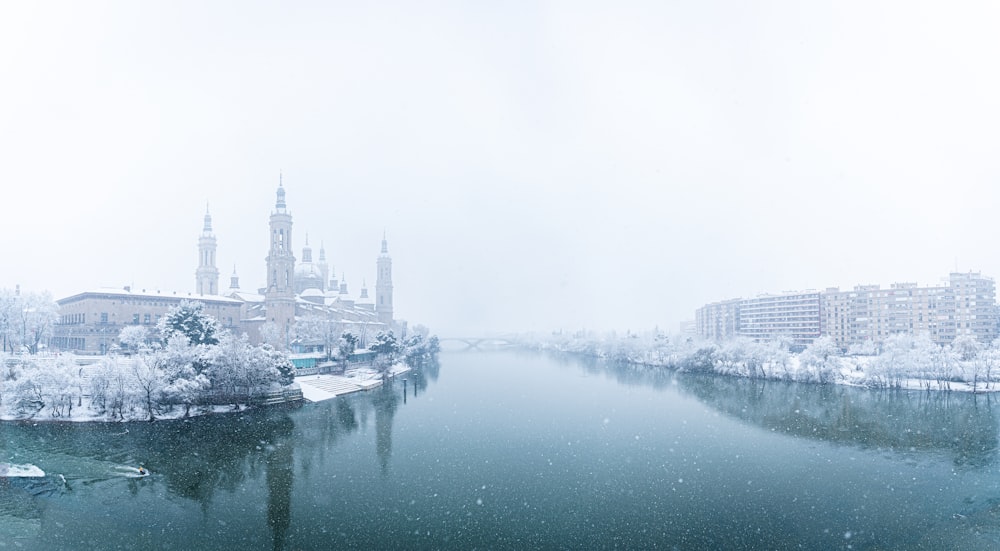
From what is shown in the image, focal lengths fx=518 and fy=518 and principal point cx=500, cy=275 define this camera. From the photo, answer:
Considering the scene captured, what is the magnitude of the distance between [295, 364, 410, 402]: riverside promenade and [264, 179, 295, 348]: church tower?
50.1 feet

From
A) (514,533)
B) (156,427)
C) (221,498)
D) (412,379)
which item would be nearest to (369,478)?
(221,498)

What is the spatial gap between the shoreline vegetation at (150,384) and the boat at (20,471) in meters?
10.1

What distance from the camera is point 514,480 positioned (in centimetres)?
1997

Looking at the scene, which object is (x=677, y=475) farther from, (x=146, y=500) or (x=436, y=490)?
(x=146, y=500)

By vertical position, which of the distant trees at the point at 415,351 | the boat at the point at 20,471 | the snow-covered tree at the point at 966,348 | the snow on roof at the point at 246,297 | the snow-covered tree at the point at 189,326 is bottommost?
the distant trees at the point at 415,351

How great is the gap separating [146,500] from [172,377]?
15300mm

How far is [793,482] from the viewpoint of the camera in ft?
65.2

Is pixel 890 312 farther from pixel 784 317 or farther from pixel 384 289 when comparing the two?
pixel 384 289

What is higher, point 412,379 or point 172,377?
point 172,377

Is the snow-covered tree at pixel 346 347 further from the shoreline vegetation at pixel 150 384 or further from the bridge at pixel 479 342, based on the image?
the bridge at pixel 479 342

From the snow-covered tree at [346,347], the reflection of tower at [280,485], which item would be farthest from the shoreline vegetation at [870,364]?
the reflection of tower at [280,485]

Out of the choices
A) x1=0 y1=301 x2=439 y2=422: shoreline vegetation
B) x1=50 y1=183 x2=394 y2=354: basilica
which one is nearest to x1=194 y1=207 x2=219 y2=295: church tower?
x1=50 y1=183 x2=394 y2=354: basilica

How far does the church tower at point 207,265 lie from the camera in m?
76.9

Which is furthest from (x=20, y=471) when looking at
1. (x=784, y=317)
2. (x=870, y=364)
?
(x=784, y=317)
